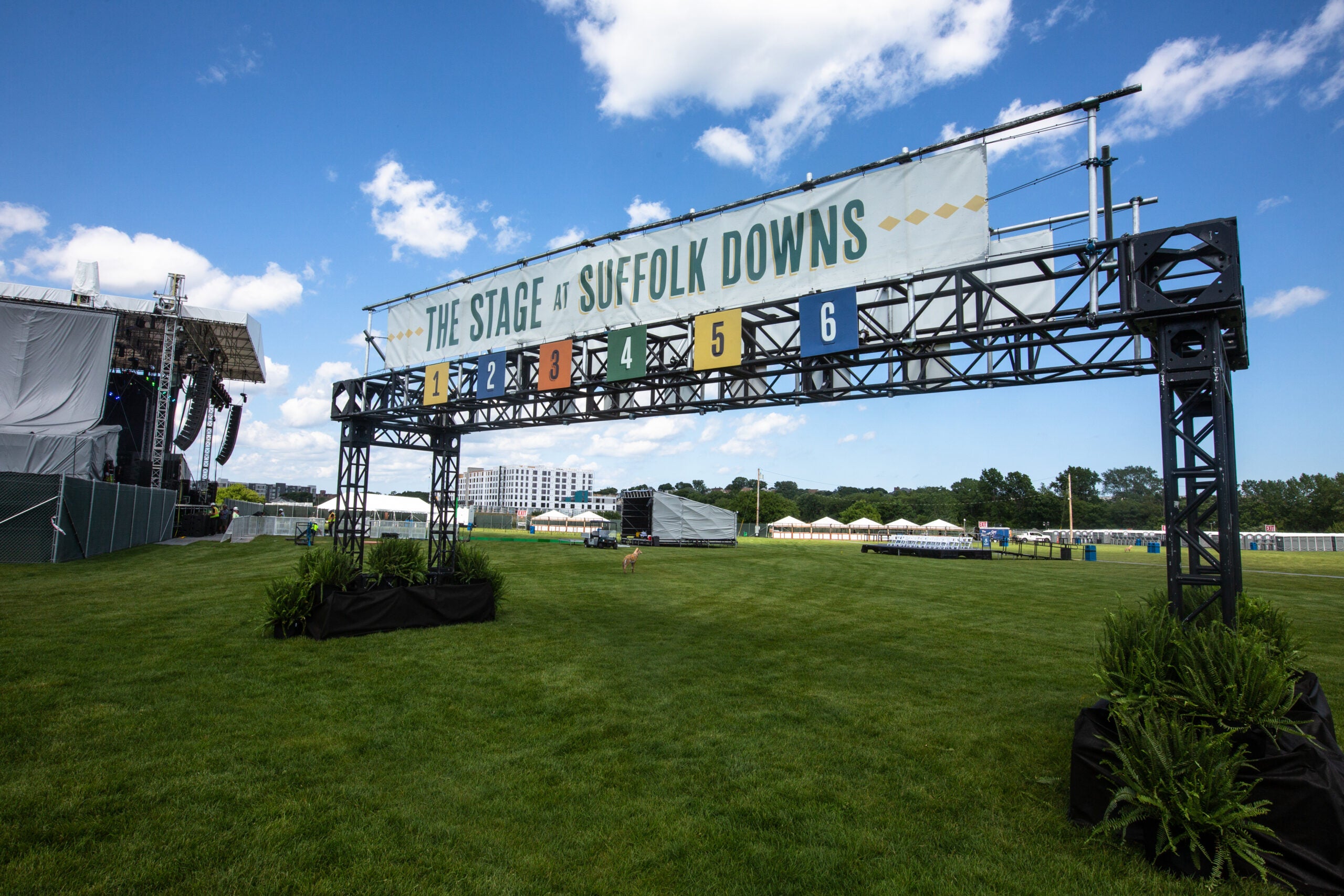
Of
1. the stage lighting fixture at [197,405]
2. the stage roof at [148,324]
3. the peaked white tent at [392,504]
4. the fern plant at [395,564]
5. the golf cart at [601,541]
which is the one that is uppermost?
the stage roof at [148,324]

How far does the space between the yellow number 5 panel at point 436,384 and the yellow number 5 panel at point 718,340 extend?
19.8 ft

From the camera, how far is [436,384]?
12859mm

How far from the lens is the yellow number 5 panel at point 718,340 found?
353 inches

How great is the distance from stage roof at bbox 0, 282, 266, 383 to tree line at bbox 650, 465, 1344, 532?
219 ft

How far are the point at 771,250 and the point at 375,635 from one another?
9096 mm

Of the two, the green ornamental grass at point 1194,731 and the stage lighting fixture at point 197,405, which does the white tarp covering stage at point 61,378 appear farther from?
the green ornamental grass at point 1194,731

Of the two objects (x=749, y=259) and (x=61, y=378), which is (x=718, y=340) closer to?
(x=749, y=259)

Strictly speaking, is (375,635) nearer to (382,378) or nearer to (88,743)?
(88,743)

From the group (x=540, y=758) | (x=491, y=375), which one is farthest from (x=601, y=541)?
(x=540, y=758)

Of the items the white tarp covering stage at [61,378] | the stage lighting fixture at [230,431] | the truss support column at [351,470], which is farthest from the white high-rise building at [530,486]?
the truss support column at [351,470]

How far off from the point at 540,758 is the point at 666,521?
3660 centimetres

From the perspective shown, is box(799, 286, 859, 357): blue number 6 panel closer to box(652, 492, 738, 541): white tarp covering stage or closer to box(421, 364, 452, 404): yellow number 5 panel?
box(421, 364, 452, 404): yellow number 5 panel

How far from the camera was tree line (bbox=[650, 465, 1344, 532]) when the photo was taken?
7919 cm

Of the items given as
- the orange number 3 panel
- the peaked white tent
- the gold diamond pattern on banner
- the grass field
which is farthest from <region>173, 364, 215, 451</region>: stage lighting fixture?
the gold diamond pattern on banner
